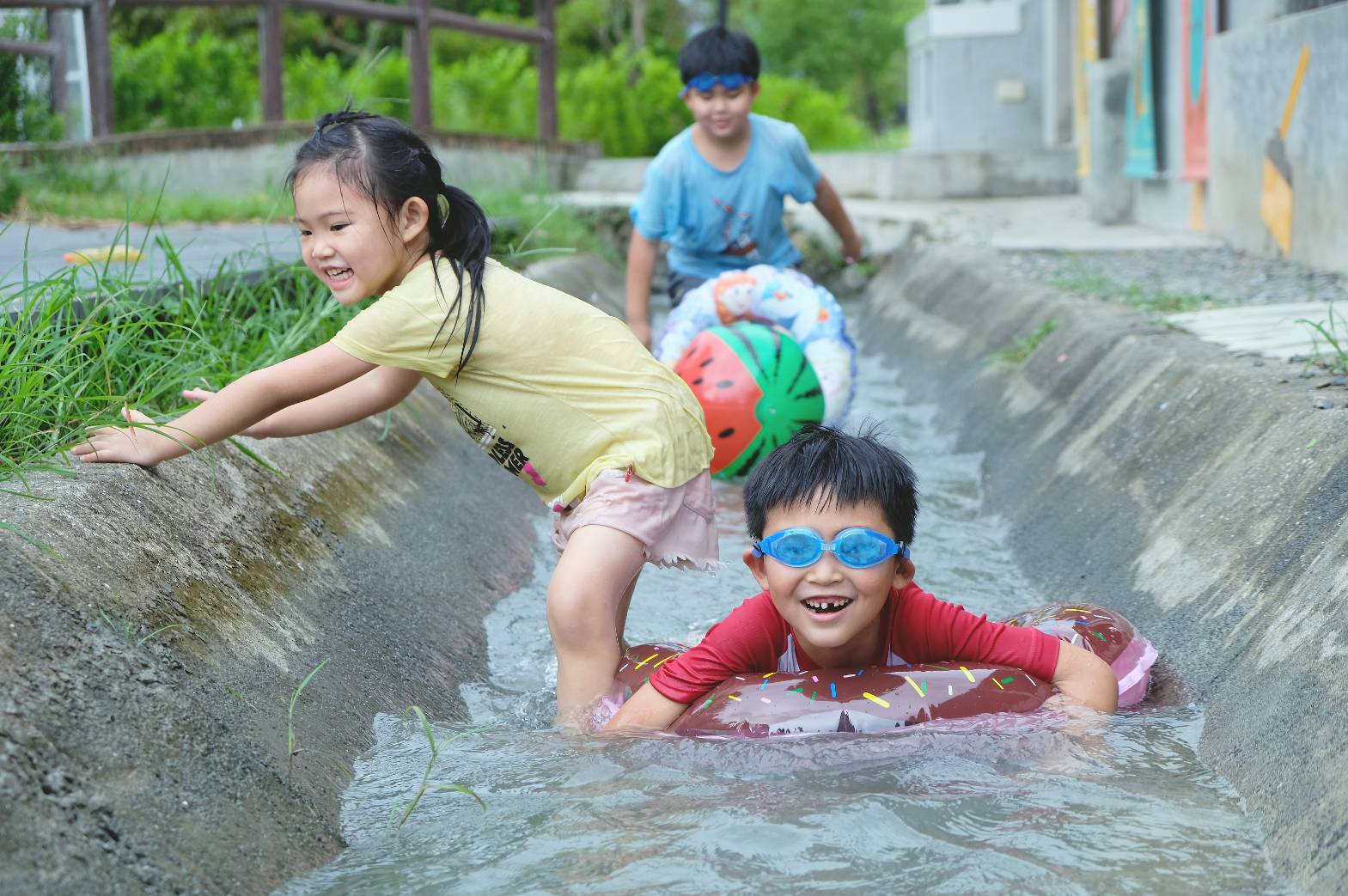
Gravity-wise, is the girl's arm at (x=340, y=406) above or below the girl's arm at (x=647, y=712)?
above

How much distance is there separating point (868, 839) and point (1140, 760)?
70cm

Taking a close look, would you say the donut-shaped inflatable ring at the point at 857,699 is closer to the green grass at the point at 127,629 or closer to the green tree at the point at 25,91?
the green grass at the point at 127,629

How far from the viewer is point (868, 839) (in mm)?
2537

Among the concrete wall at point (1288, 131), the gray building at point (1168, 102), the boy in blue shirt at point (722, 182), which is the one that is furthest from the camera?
the gray building at point (1168, 102)

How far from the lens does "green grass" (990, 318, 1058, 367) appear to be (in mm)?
6871

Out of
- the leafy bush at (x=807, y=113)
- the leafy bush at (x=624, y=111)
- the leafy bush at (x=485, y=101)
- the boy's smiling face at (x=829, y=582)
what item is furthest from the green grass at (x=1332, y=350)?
the leafy bush at (x=807, y=113)

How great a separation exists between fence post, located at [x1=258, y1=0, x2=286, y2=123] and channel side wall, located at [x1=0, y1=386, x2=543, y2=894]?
8994 mm

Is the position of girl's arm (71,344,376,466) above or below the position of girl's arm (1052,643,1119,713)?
above

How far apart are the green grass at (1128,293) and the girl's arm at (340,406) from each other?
3.85 m

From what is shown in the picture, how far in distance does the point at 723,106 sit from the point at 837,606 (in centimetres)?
366

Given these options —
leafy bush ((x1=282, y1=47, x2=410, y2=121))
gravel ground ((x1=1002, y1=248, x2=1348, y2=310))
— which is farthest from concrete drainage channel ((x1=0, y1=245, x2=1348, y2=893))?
leafy bush ((x1=282, y1=47, x2=410, y2=121))

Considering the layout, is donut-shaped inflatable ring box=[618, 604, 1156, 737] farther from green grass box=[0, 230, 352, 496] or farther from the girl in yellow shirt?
green grass box=[0, 230, 352, 496]

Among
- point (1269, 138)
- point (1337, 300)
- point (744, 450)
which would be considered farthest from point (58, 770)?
point (1269, 138)

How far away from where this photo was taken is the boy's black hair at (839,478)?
3.09 m
